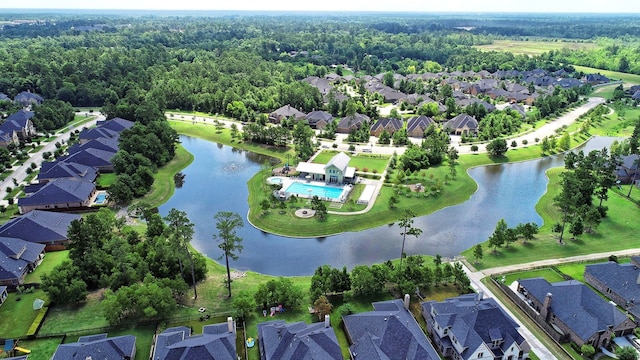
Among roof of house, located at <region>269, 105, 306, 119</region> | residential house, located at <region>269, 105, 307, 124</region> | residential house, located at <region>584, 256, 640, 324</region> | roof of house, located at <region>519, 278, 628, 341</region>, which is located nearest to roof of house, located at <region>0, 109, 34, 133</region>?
residential house, located at <region>269, 105, 307, 124</region>

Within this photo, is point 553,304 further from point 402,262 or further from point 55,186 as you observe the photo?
point 55,186

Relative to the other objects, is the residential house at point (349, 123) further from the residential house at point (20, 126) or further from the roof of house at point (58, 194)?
the residential house at point (20, 126)

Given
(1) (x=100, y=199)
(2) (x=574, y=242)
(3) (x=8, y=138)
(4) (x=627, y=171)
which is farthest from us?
(3) (x=8, y=138)

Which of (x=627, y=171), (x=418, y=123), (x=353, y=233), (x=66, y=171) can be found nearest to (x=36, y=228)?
(x=66, y=171)

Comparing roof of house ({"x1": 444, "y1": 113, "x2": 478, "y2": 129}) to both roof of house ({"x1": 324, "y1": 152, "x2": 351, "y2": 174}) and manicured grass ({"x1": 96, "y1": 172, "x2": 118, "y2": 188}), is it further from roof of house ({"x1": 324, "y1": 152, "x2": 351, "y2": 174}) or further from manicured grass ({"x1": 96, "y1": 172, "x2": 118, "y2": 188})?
manicured grass ({"x1": 96, "y1": 172, "x2": 118, "y2": 188})

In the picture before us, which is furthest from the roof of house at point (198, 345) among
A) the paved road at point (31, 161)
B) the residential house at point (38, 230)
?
the paved road at point (31, 161)

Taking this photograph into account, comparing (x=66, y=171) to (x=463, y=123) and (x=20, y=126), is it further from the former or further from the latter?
(x=463, y=123)

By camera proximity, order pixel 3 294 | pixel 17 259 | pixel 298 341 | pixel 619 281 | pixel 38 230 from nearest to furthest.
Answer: pixel 298 341 → pixel 3 294 → pixel 619 281 → pixel 17 259 → pixel 38 230
